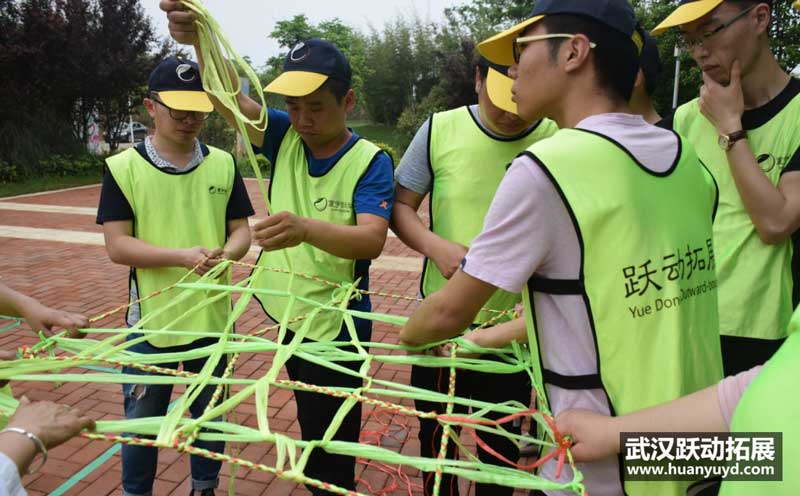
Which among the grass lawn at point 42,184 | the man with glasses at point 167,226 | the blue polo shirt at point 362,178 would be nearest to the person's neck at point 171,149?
the man with glasses at point 167,226

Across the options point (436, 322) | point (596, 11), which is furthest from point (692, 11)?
point (436, 322)

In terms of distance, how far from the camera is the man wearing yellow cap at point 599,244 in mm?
1146

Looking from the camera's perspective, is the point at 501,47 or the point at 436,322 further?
the point at 501,47

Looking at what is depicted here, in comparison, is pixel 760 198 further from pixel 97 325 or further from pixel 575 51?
→ pixel 97 325

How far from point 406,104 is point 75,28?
58.7 feet

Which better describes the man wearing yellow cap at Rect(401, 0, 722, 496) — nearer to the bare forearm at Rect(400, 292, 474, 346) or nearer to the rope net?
the bare forearm at Rect(400, 292, 474, 346)

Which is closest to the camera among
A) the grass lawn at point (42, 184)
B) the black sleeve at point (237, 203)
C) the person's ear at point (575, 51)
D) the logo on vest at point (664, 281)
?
the logo on vest at point (664, 281)

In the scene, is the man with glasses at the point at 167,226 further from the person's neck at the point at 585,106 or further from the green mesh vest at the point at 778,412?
the green mesh vest at the point at 778,412

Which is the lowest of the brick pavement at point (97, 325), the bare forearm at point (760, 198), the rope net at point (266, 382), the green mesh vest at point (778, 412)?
the brick pavement at point (97, 325)

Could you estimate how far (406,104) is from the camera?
2991cm

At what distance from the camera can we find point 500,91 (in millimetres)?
1979

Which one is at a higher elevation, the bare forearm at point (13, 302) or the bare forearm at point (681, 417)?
the bare forearm at point (13, 302)

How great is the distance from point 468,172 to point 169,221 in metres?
1.25

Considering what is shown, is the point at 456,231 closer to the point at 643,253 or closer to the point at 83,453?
the point at 643,253
